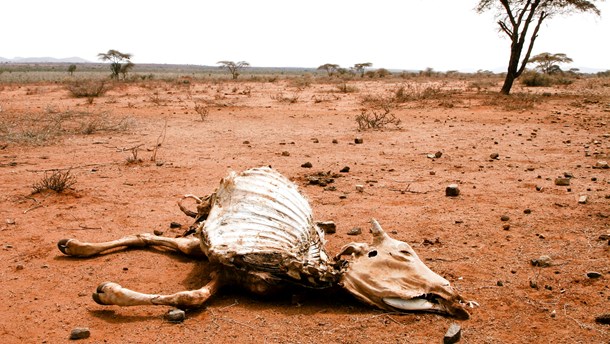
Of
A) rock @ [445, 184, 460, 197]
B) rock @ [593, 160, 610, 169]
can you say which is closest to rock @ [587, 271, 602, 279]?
rock @ [445, 184, 460, 197]

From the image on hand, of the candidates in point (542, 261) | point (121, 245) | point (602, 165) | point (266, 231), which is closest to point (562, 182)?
point (602, 165)

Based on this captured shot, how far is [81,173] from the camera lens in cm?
656

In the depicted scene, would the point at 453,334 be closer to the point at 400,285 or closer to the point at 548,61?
the point at 400,285

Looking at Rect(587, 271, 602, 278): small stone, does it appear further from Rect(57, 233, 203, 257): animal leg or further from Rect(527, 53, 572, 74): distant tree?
Rect(527, 53, 572, 74): distant tree

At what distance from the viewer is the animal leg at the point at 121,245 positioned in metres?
3.77

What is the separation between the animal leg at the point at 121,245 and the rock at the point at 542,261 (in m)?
2.57

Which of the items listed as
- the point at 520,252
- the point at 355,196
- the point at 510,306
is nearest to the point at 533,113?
the point at 355,196

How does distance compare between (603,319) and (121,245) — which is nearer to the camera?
(603,319)

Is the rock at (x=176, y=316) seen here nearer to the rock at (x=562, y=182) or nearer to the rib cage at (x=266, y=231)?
the rib cage at (x=266, y=231)

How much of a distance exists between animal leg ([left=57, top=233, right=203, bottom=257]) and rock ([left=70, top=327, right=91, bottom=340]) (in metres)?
1.15

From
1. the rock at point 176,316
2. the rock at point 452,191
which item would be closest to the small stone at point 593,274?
the rock at point 452,191

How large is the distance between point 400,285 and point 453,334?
41 centimetres

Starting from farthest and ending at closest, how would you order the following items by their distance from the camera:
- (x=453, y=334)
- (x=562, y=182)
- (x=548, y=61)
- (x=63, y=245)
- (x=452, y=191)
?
(x=548, y=61) < (x=562, y=182) < (x=452, y=191) < (x=63, y=245) < (x=453, y=334)

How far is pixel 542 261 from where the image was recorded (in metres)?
3.57
